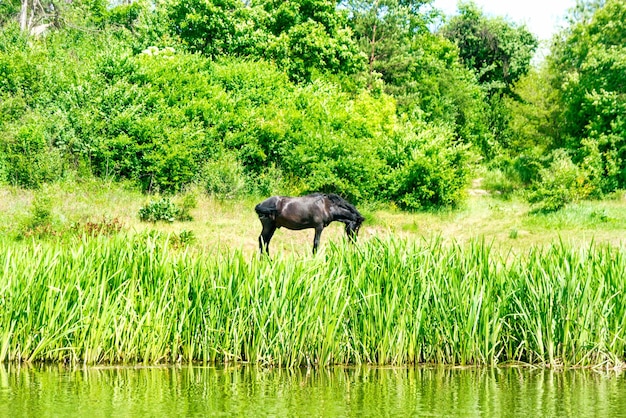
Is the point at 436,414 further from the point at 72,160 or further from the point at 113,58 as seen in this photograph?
the point at 113,58

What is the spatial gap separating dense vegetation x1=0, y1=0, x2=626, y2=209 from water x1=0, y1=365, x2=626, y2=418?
53.7ft

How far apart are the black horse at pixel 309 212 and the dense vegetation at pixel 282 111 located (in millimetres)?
7148

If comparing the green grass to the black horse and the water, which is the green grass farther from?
the black horse

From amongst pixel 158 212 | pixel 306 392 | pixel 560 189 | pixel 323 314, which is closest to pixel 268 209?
pixel 158 212

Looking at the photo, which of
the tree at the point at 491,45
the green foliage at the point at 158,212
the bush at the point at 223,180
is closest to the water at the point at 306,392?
the green foliage at the point at 158,212

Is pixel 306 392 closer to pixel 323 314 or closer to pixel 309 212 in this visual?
pixel 323 314

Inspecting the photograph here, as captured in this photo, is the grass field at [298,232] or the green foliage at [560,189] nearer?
the grass field at [298,232]

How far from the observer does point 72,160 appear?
79.7ft

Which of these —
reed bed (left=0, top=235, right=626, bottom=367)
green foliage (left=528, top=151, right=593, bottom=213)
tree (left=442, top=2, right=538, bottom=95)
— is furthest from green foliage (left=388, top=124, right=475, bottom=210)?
tree (left=442, top=2, right=538, bottom=95)

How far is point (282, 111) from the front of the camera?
26.4 m

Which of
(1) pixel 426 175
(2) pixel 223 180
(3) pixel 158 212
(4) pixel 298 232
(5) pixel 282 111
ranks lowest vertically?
(4) pixel 298 232

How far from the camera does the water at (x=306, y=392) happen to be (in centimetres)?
610

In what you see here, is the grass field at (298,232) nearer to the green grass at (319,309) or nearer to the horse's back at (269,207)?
the horse's back at (269,207)

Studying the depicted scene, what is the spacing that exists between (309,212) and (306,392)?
387 inches
